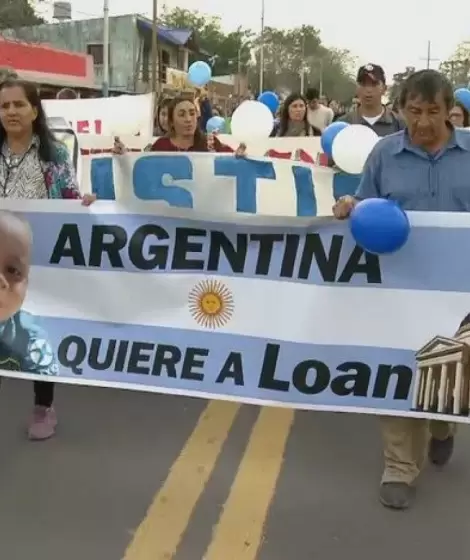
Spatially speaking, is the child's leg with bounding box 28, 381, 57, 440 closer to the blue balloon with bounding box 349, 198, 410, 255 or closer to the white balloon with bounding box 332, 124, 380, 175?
the blue balloon with bounding box 349, 198, 410, 255

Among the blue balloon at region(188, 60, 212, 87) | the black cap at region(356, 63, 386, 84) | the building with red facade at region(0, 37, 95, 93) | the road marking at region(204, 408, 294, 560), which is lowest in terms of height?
the road marking at region(204, 408, 294, 560)

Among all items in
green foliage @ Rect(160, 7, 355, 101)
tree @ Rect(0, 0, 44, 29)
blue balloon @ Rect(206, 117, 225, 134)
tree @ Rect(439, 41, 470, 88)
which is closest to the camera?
blue balloon @ Rect(206, 117, 225, 134)

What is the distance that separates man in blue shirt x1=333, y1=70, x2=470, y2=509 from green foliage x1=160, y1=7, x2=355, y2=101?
279ft

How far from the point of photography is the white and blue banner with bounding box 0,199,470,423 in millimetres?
3625

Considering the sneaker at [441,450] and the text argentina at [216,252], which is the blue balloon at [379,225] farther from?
the sneaker at [441,450]

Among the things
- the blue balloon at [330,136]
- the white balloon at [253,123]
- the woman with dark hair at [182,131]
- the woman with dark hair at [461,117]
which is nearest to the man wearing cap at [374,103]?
the blue balloon at [330,136]

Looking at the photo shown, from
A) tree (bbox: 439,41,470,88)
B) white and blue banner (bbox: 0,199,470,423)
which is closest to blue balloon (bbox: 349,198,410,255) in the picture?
white and blue banner (bbox: 0,199,470,423)

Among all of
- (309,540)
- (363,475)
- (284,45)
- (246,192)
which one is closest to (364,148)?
(246,192)

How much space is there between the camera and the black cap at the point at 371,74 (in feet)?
20.5

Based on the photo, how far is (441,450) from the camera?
163 inches

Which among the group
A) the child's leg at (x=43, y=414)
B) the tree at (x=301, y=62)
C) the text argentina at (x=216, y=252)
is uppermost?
the tree at (x=301, y=62)

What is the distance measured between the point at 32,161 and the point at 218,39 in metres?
98.3

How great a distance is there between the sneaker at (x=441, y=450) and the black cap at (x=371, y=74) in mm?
3045

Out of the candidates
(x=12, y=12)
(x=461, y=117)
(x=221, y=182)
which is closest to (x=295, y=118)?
(x=461, y=117)
